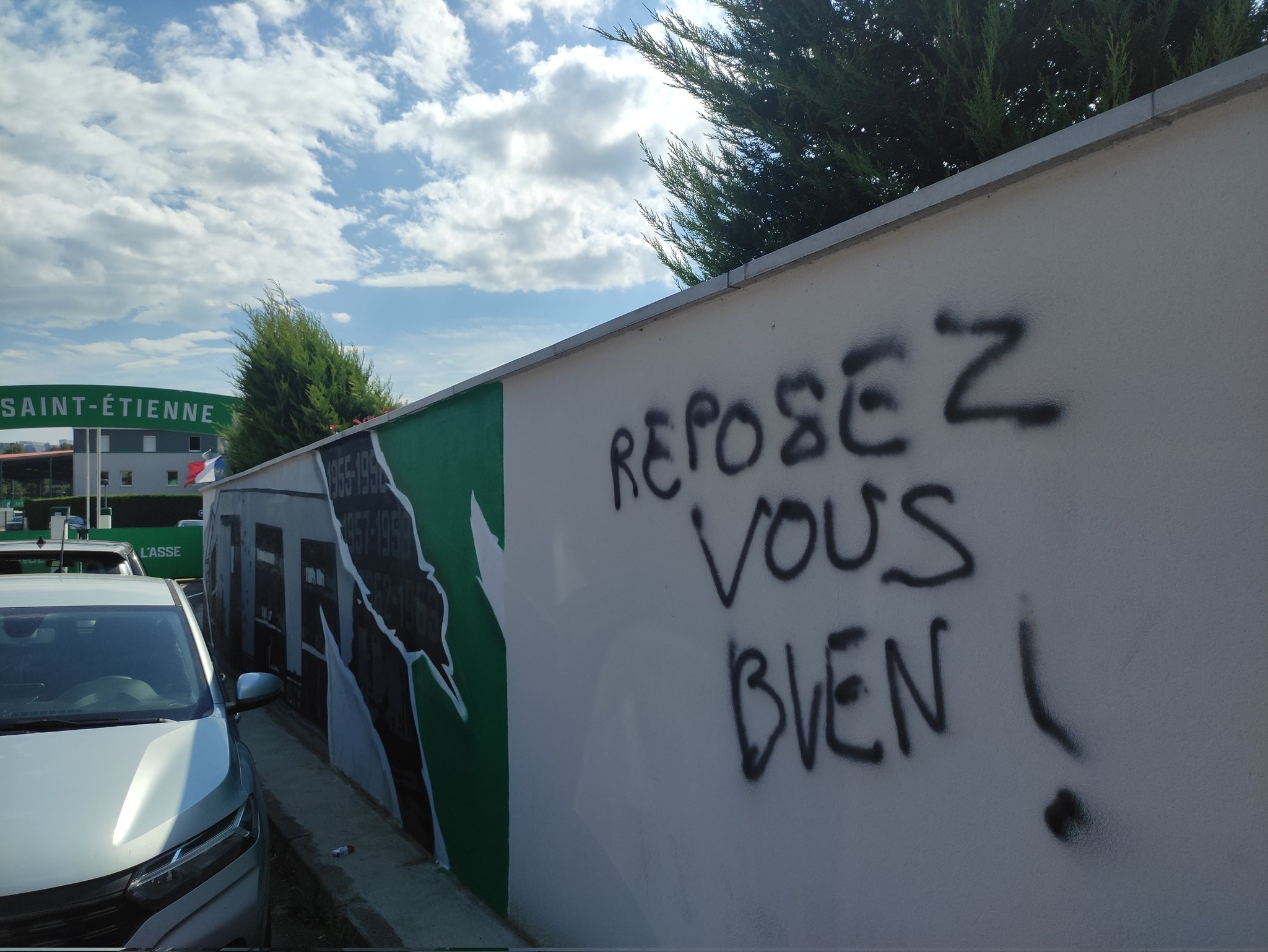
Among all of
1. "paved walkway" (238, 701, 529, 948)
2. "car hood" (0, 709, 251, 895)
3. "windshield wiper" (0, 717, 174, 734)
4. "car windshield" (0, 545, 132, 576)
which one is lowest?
"paved walkway" (238, 701, 529, 948)

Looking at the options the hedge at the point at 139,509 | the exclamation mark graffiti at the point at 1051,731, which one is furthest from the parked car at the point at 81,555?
the hedge at the point at 139,509

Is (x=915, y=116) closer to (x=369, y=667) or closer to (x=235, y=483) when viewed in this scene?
(x=369, y=667)

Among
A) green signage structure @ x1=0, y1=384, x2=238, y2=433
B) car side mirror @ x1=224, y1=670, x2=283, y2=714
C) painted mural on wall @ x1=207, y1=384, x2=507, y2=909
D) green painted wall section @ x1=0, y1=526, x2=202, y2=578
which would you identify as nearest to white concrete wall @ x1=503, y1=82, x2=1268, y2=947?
painted mural on wall @ x1=207, y1=384, x2=507, y2=909

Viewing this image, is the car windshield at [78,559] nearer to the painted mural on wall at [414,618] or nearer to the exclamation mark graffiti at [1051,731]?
the painted mural on wall at [414,618]

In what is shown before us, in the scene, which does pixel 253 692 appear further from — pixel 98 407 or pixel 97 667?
pixel 98 407

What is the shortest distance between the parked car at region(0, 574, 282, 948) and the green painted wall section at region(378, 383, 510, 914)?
38.1 inches

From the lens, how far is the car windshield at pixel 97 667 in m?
3.77

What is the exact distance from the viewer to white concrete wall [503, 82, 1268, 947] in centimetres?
159

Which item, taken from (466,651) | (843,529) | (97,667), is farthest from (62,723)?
(843,529)

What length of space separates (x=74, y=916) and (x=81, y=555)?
4.79 m

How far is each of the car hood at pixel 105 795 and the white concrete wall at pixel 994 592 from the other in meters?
1.57

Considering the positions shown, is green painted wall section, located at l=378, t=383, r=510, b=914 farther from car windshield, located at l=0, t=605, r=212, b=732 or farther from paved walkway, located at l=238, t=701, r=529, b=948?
car windshield, located at l=0, t=605, r=212, b=732

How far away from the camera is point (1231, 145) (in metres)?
1.59

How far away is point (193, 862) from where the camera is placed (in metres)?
3.08
